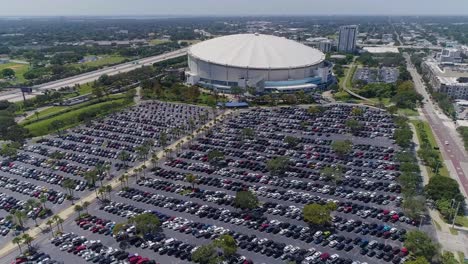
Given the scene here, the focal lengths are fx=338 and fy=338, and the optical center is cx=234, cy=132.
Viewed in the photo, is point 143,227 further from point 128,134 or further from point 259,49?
point 259,49

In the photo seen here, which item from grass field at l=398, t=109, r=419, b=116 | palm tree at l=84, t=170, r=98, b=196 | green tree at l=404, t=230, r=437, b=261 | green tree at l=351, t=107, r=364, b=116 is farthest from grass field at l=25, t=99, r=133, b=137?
grass field at l=398, t=109, r=419, b=116

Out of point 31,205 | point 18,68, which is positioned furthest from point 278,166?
point 18,68

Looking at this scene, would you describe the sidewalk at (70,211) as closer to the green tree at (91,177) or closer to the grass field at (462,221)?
the green tree at (91,177)

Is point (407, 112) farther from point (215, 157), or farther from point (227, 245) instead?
point (227, 245)

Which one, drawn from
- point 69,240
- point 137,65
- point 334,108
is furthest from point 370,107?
point 137,65

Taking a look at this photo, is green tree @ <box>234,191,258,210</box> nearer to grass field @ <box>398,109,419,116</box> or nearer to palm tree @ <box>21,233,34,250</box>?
palm tree @ <box>21,233,34,250</box>

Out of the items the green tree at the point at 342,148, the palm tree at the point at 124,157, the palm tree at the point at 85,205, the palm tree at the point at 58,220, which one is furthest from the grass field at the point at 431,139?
the palm tree at the point at 58,220
